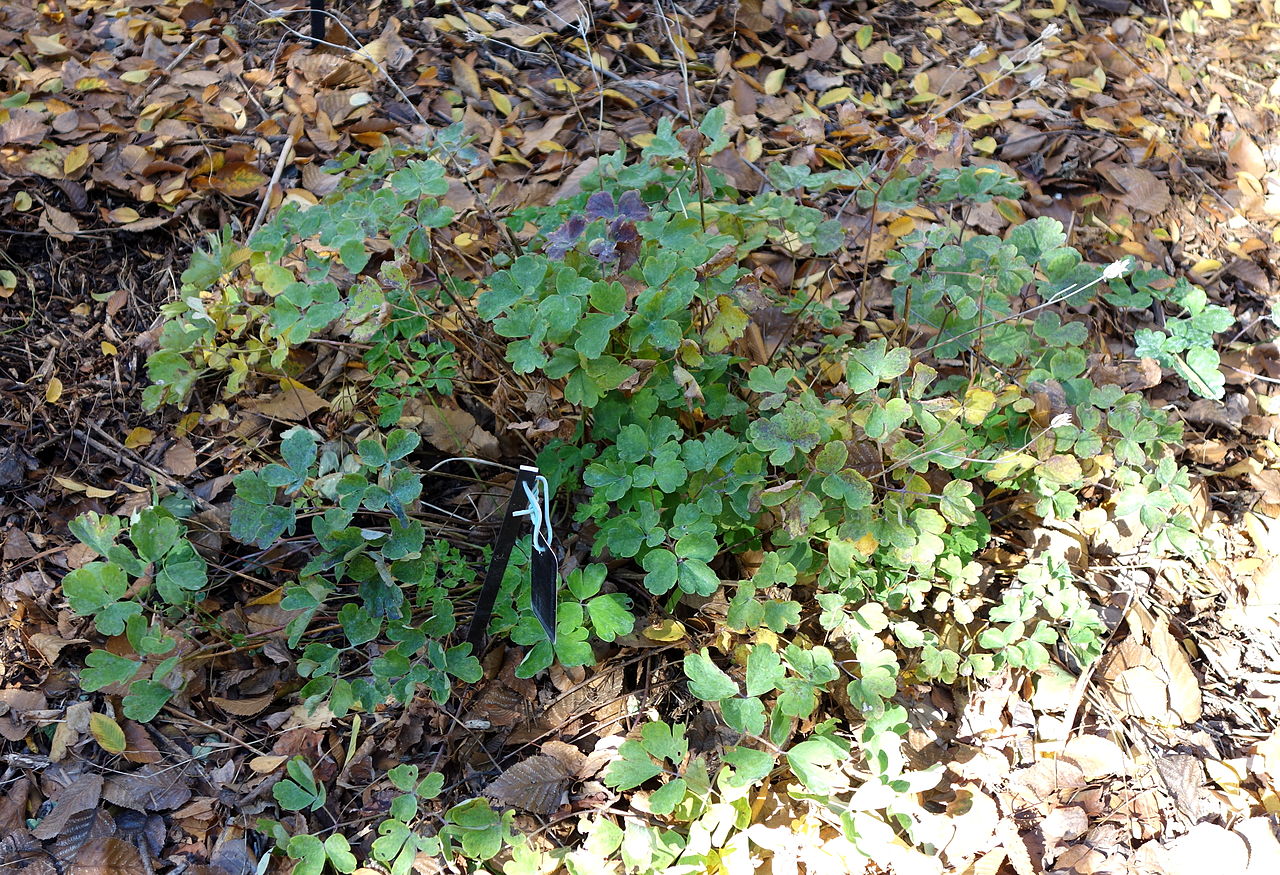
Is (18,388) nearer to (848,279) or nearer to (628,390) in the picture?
(628,390)

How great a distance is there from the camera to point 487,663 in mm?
1782

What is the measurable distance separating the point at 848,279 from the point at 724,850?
1469 mm

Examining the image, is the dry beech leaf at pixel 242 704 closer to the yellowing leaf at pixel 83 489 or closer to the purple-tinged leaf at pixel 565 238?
the yellowing leaf at pixel 83 489

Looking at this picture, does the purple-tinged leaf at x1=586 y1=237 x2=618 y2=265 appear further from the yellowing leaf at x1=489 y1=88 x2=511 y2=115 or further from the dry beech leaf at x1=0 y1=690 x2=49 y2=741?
the dry beech leaf at x1=0 y1=690 x2=49 y2=741

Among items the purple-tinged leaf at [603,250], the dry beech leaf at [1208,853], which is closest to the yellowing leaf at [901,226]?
the purple-tinged leaf at [603,250]

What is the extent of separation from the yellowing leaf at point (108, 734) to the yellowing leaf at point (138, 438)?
25.7 inches

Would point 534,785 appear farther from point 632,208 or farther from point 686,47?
point 686,47

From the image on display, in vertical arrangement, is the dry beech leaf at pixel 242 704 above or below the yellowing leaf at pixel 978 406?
below

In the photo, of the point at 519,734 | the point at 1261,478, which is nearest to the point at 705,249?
the point at 519,734

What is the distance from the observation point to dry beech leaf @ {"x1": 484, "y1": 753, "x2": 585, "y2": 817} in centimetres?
161

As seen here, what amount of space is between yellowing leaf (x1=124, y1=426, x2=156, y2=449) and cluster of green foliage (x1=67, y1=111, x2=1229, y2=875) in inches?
8.8

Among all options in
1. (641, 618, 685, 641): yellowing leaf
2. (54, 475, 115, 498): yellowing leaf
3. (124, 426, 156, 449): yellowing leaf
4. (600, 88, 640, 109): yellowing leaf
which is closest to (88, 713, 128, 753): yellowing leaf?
(54, 475, 115, 498): yellowing leaf

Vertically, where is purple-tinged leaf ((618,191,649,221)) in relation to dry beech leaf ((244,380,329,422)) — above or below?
above

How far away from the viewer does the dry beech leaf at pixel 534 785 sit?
1612mm
